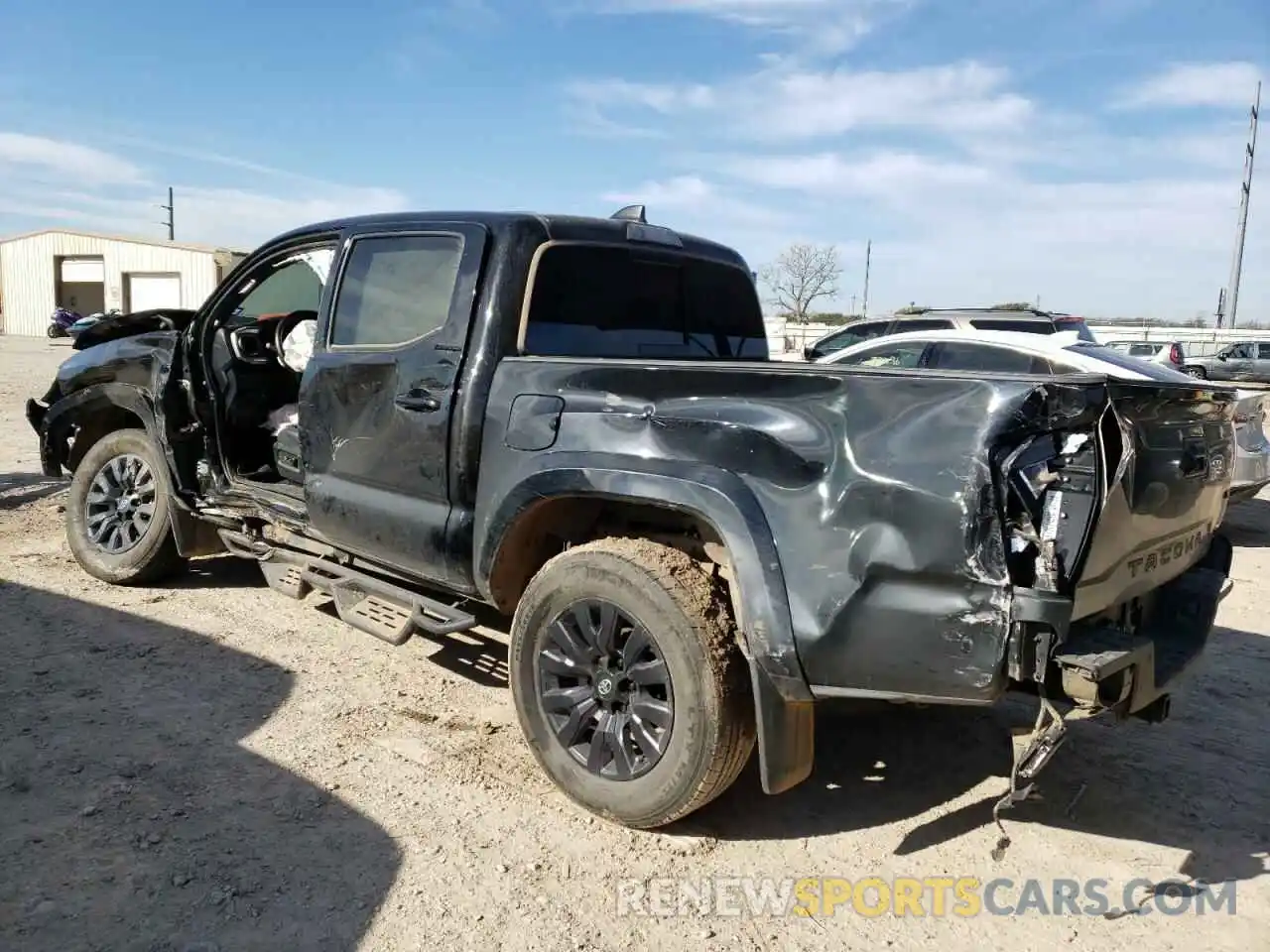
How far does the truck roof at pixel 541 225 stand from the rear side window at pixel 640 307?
0.18ft

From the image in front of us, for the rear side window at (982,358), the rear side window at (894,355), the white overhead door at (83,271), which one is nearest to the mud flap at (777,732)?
the rear side window at (982,358)

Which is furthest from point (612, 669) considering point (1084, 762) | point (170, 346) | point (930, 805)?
point (170, 346)

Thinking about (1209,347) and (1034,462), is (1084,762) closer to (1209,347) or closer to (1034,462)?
(1034,462)

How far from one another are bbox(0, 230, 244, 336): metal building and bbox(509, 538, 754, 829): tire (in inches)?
1646

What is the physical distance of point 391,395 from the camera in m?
3.84

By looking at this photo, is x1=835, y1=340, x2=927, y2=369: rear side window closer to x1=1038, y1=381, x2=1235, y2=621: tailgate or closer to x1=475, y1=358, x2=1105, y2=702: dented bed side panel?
x1=1038, y1=381, x2=1235, y2=621: tailgate

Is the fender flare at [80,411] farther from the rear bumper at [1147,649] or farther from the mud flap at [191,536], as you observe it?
the rear bumper at [1147,649]

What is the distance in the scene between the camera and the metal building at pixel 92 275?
4175 cm

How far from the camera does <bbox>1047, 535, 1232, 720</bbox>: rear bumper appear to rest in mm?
2369

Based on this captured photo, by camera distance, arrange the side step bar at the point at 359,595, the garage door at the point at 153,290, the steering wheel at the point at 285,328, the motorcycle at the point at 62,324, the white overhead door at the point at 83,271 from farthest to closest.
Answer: the white overhead door at the point at 83,271 → the garage door at the point at 153,290 → the motorcycle at the point at 62,324 → the steering wheel at the point at 285,328 → the side step bar at the point at 359,595

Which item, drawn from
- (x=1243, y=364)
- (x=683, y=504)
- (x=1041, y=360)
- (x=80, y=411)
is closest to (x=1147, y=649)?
(x=683, y=504)

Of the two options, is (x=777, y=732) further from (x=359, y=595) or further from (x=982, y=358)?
(x=982, y=358)

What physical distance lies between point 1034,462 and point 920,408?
0.31 metres

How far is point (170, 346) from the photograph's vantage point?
515 centimetres
